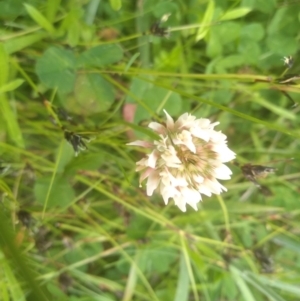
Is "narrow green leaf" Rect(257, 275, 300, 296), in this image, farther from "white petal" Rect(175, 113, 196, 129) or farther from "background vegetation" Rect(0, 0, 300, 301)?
"white petal" Rect(175, 113, 196, 129)

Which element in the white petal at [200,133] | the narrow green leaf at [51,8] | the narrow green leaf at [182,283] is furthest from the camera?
the narrow green leaf at [182,283]

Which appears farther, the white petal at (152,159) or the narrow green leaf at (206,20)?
the narrow green leaf at (206,20)

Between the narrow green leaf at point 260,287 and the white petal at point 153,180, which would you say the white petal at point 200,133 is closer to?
the white petal at point 153,180

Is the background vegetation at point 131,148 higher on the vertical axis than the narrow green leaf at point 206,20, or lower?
lower

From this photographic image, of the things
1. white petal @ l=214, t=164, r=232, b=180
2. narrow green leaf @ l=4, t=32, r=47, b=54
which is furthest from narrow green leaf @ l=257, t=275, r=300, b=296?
narrow green leaf @ l=4, t=32, r=47, b=54

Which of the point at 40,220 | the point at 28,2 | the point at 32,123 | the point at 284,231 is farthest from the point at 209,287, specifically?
the point at 28,2

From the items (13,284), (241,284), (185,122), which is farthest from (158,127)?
(241,284)

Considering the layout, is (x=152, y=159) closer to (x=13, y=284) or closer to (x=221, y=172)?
(x=221, y=172)

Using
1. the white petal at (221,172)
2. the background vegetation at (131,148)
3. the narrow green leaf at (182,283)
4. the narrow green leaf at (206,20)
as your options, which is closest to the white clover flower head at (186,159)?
the white petal at (221,172)
